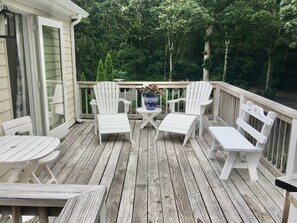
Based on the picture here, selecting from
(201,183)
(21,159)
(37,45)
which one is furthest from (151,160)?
(37,45)

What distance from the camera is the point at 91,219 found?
0.92 m

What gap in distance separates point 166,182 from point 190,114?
1.95 m

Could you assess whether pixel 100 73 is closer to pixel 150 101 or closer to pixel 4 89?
pixel 150 101

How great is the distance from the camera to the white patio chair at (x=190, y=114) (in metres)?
4.28

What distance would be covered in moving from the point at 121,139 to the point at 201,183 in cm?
194

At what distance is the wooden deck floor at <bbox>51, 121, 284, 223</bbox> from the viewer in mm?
2347

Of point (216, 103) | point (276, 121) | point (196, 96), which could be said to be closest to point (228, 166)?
point (276, 121)

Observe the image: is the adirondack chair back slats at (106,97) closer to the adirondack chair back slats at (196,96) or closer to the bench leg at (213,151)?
the adirondack chair back slats at (196,96)

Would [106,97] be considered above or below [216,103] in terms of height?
above

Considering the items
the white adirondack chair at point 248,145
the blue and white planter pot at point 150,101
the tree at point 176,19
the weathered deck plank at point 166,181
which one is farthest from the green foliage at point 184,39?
the white adirondack chair at point 248,145

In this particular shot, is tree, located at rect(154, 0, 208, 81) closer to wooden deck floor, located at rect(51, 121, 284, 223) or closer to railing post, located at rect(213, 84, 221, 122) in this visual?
railing post, located at rect(213, 84, 221, 122)

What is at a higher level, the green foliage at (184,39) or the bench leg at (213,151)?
the green foliage at (184,39)

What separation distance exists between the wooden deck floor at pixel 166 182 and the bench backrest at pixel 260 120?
0.48 meters

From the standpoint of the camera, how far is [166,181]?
2965 mm
